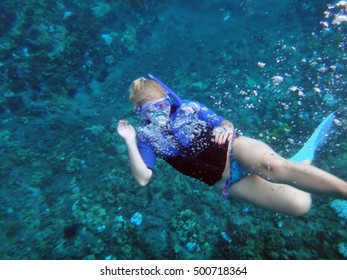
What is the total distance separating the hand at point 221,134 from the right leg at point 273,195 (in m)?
0.76

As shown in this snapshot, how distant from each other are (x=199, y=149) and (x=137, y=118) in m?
5.40

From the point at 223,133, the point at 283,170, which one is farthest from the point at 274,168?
the point at 223,133

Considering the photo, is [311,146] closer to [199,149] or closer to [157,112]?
[199,149]

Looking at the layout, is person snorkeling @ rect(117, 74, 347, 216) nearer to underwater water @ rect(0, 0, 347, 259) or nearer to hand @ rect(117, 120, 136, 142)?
hand @ rect(117, 120, 136, 142)

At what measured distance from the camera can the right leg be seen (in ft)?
10.4

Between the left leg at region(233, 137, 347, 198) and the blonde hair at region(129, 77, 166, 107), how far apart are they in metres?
1.12

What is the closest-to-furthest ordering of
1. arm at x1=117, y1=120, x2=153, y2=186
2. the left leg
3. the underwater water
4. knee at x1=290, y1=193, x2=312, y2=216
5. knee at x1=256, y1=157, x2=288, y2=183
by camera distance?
the left leg
knee at x1=256, y1=157, x2=288, y2=183
arm at x1=117, y1=120, x2=153, y2=186
knee at x1=290, y1=193, x2=312, y2=216
the underwater water

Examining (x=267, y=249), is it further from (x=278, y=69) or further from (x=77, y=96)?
(x=77, y=96)

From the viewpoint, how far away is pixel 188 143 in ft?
9.55

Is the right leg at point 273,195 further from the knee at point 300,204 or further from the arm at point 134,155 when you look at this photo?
the arm at point 134,155

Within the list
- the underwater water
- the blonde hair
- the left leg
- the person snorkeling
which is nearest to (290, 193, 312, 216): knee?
→ the person snorkeling

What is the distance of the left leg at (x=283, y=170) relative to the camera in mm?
2158
